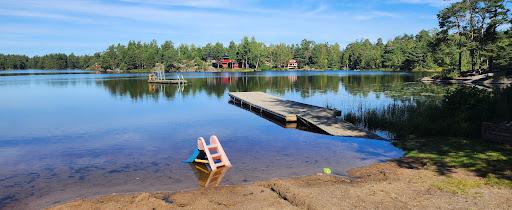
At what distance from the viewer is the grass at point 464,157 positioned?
9.80m

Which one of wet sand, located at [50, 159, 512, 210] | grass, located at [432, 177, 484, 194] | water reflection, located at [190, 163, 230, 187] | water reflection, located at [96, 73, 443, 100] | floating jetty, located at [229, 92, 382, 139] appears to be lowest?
water reflection, located at [190, 163, 230, 187]

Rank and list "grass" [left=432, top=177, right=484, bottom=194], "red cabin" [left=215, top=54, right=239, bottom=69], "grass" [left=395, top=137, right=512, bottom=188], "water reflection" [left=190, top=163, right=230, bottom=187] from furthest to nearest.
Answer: "red cabin" [left=215, top=54, right=239, bottom=69] → "water reflection" [left=190, top=163, right=230, bottom=187] → "grass" [left=395, top=137, right=512, bottom=188] → "grass" [left=432, top=177, right=484, bottom=194]

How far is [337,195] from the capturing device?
927cm

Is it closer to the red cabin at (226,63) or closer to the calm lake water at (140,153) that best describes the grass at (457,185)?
the calm lake water at (140,153)

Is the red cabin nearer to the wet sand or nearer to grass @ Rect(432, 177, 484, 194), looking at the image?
the wet sand

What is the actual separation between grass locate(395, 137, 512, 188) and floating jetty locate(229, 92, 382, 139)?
118 inches

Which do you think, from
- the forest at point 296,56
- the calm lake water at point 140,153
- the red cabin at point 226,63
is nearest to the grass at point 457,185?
the calm lake water at point 140,153

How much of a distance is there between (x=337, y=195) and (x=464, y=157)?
5587mm

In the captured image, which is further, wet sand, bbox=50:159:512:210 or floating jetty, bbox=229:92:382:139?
floating jetty, bbox=229:92:382:139

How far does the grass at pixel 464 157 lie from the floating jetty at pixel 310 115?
3.01 meters

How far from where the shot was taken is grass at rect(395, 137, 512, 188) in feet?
32.2

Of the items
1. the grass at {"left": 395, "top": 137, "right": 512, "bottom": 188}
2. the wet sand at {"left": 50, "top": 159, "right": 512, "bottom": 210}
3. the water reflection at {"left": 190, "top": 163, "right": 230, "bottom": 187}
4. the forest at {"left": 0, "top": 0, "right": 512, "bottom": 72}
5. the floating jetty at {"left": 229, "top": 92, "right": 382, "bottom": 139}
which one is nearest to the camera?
the wet sand at {"left": 50, "top": 159, "right": 512, "bottom": 210}

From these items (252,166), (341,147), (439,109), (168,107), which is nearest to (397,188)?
(252,166)

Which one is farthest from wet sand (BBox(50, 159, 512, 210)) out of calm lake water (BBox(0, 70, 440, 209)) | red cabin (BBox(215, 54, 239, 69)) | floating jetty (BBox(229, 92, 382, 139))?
red cabin (BBox(215, 54, 239, 69))
